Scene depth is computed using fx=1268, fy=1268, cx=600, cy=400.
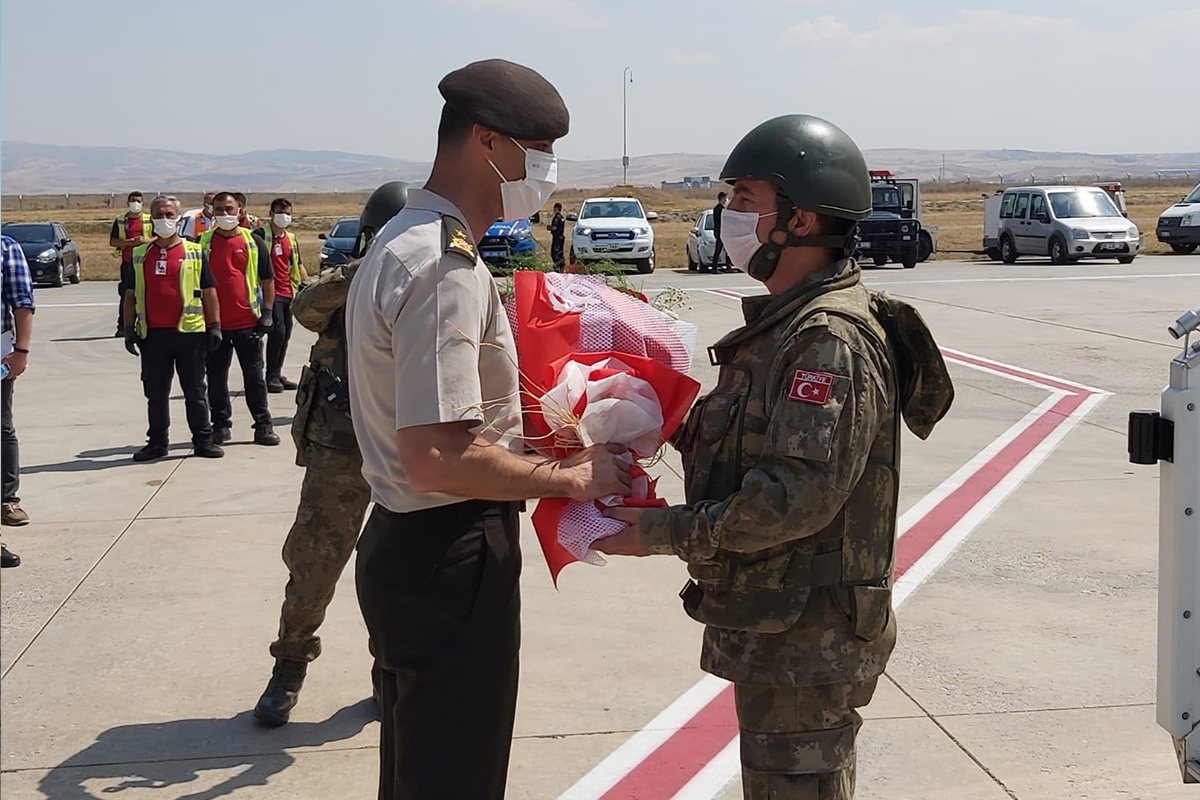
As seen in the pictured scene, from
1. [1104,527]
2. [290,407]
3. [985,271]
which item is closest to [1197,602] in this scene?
[1104,527]

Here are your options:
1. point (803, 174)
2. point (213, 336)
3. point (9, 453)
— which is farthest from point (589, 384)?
point (213, 336)

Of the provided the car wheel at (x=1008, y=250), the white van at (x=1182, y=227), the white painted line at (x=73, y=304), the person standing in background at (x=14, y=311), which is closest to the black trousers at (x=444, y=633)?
the person standing in background at (x=14, y=311)

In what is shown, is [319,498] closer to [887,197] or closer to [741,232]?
[741,232]

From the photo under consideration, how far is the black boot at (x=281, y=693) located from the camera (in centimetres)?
482

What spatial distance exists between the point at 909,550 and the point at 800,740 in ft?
14.5

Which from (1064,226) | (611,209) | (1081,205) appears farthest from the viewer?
(611,209)

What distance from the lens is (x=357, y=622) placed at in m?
6.03

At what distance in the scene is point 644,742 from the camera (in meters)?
4.64

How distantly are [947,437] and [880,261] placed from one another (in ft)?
63.7

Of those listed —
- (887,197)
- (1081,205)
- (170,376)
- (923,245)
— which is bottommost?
(170,376)

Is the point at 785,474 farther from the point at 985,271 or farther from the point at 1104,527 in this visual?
the point at 985,271

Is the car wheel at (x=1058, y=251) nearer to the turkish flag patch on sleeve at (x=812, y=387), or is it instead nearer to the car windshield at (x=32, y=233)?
the car windshield at (x=32, y=233)

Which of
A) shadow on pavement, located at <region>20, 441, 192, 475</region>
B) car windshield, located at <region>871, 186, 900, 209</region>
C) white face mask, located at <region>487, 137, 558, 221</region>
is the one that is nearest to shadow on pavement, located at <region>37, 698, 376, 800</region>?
white face mask, located at <region>487, 137, 558, 221</region>

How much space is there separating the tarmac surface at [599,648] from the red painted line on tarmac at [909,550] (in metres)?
0.02
